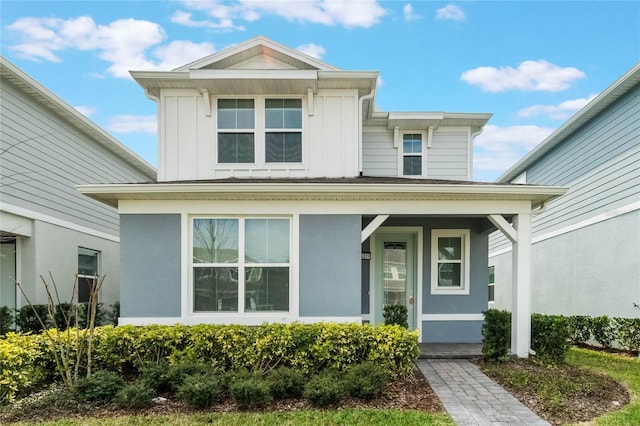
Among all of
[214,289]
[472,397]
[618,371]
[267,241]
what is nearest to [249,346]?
[214,289]

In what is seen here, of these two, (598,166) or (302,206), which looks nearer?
(302,206)

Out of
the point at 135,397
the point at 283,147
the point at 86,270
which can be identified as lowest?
the point at 135,397

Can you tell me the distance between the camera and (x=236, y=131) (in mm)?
8531

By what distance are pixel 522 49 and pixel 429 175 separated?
5.09 m

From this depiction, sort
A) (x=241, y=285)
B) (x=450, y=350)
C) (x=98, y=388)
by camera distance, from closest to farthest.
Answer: (x=98, y=388) < (x=241, y=285) < (x=450, y=350)

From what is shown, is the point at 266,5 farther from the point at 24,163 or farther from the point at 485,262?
the point at 485,262

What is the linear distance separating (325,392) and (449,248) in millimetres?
5162

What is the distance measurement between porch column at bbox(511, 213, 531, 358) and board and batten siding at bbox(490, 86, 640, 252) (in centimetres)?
352

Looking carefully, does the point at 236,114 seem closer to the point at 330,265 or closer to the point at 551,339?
the point at 330,265

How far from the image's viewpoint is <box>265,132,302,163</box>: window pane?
336 inches

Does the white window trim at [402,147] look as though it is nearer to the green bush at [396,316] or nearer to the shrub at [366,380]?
the green bush at [396,316]

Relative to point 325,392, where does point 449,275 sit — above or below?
above

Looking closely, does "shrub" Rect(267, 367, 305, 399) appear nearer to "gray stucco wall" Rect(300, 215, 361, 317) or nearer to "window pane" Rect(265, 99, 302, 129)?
"gray stucco wall" Rect(300, 215, 361, 317)

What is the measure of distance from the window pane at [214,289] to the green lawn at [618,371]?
18.1ft
